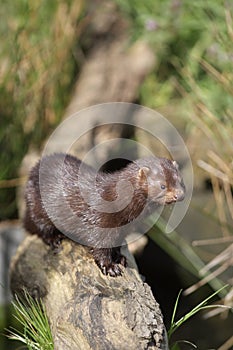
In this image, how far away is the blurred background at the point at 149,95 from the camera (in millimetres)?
4672

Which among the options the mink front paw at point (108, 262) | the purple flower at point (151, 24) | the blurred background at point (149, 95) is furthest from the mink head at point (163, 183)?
the purple flower at point (151, 24)

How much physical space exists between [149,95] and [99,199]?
10.3 feet

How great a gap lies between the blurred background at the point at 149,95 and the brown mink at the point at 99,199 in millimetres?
1060

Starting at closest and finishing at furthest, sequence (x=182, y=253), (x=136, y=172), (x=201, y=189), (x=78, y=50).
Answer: (x=136, y=172), (x=182, y=253), (x=201, y=189), (x=78, y=50)

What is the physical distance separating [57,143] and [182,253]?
45.8 inches

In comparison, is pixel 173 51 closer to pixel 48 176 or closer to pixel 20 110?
pixel 20 110

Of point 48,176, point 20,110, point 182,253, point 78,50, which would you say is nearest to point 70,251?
point 48,176

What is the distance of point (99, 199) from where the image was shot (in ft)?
11.0

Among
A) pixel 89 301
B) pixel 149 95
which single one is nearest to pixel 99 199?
pixel 89 301

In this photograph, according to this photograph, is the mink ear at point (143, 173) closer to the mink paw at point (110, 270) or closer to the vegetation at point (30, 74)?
the mink paw at point (110, 270)

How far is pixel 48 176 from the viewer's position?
3605 mm

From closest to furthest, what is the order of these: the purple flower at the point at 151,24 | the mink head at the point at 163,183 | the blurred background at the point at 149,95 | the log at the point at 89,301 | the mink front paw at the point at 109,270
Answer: the log at the point at 89,301, the mink head at the point at 163,183, the mink front paw at the point at 109,270, the blurred background at the point at 149,95, the purple flower at the point at 151,24

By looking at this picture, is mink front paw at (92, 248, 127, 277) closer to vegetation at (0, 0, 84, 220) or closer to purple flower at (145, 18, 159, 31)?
vegetation at (0, 0, 84, 220)

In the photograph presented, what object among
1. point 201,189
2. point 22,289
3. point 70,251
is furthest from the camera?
point 201,189
